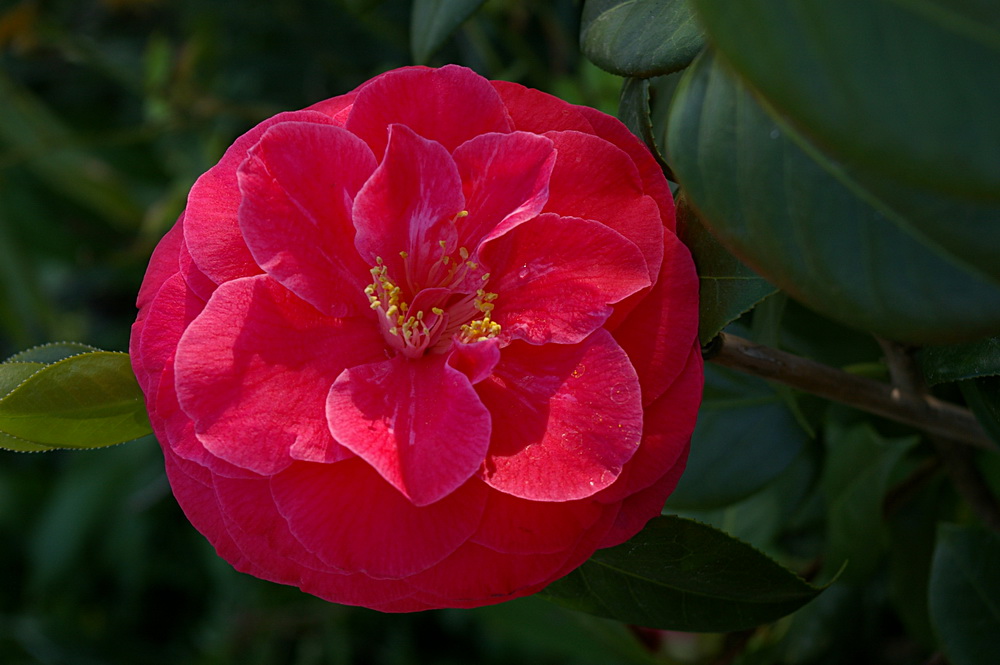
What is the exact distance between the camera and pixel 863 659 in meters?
1.18

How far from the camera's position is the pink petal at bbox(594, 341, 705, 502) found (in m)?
0.59

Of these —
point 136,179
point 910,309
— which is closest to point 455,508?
point 910,309

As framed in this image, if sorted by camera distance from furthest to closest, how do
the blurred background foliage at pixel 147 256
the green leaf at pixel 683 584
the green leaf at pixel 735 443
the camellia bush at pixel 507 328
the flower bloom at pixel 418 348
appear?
the blurred background foliage at pixel 147 256 → the green leaf at pixel 735 443 → the green leaf at pixel 683 584 → the flower bloom at pixel 418 348 → the camellia bush at pixel 507 328

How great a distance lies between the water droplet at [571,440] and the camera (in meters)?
0.58

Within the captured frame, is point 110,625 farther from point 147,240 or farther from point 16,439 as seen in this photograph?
point 16,439

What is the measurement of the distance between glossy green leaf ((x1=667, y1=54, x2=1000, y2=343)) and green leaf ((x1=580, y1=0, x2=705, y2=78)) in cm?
15

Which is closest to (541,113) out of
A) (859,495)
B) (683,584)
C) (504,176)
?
(504,176)

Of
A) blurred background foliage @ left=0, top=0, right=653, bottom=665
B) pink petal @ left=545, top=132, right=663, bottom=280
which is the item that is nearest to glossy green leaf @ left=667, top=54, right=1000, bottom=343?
pink petal @ left=545, top=132, right=663, bottom=280

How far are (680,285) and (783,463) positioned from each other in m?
0.45

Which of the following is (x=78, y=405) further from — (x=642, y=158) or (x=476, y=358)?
(x=642, y=158)

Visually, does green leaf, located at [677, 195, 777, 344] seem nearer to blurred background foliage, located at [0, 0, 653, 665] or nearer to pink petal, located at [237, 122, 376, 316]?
pink petal, located at [237, 122, 376, 316]

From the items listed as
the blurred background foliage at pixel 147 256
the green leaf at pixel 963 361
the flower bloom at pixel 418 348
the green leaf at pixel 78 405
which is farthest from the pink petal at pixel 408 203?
the blurred background foliage at pixel 147 256

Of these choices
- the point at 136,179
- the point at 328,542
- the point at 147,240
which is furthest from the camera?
the point at 136,179

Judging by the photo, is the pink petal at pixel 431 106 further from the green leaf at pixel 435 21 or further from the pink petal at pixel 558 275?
the green leaf at pixel 435 21
